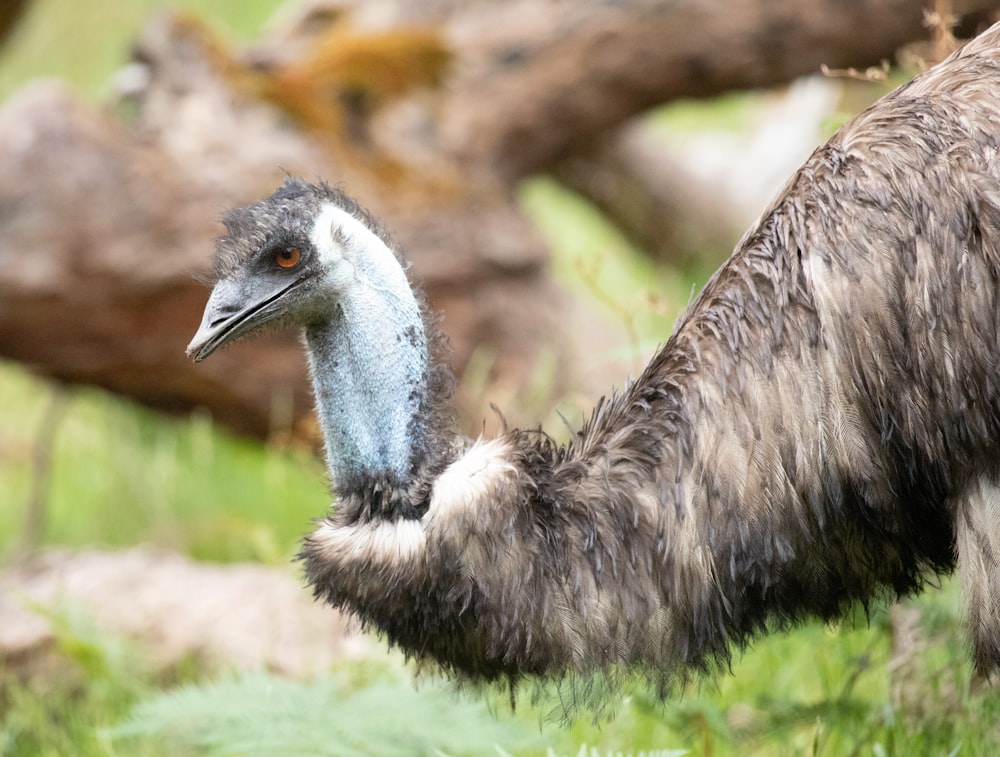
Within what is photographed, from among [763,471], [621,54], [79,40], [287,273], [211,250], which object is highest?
[287,273]

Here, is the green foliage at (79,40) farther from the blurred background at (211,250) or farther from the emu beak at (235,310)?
the emu beak at (235,310)

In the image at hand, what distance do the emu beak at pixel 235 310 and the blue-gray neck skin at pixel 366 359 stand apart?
12 cm

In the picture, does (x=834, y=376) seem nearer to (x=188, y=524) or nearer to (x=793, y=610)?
(x=793, y=610)

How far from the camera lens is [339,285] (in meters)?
3.07

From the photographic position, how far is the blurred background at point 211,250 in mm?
5148

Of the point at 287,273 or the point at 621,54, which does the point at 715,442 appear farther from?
the point at 621,54

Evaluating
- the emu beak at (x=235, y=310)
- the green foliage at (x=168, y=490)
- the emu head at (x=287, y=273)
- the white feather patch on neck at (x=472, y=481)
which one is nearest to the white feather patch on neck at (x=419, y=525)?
the white feather patch on neck at (x=472, y=481)

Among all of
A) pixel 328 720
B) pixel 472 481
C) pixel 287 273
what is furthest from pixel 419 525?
pixel 328 720

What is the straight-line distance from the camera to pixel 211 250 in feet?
20.6

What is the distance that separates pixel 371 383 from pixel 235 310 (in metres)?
0.35

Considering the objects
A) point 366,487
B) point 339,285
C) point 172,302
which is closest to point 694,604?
point 366,487

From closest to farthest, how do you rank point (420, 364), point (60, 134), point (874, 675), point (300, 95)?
point (420, 364), point (874, 675), point (60, 134), point (300, 95)

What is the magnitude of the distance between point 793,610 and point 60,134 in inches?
170

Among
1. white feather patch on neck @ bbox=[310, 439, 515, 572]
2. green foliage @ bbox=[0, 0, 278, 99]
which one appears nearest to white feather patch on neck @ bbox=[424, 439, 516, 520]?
white feather patch on neck @ bbox=[310, 439, 515, 572]
